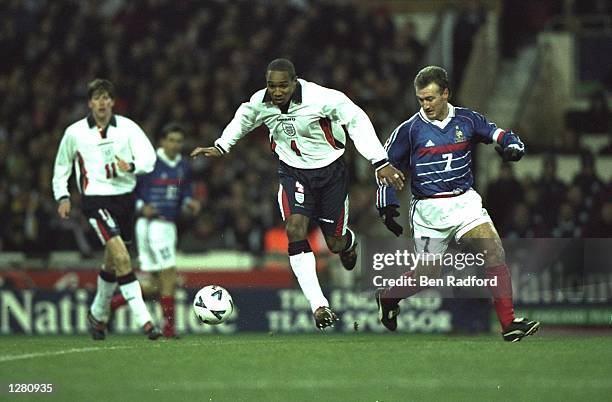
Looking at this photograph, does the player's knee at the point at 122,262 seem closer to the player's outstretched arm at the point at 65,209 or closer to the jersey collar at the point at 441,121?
the player's outstretched arm at the point at 65,209

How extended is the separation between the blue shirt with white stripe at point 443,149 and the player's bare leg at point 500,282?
15.8 inches

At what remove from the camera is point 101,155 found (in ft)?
41.1

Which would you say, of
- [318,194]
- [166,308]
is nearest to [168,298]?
[166,308]

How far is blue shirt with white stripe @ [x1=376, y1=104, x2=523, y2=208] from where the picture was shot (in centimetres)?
1079

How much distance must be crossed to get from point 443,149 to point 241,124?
5.51ft

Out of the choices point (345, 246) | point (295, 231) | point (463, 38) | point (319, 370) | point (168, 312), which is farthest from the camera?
point (463, 38)

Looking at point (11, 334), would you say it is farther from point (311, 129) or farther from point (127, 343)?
point (311, 129)

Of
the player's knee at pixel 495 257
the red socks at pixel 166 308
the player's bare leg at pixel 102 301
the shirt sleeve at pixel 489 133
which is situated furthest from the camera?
the red socks at pixel 166 308

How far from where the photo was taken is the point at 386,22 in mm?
21031

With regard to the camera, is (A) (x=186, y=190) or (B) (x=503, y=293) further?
(A) (x=186, y=190)

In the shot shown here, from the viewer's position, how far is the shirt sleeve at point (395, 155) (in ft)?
35.7

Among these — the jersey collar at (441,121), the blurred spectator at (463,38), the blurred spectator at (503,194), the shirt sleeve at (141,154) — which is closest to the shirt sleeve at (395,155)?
the jersey collar at (441,121)

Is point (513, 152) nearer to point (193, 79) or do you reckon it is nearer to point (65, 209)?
point (65, 209)

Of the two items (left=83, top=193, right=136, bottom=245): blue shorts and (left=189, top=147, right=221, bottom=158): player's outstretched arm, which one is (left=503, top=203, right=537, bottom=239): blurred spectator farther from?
(left=189, top=147, right=221, bottom=158): player's outstretched arm
